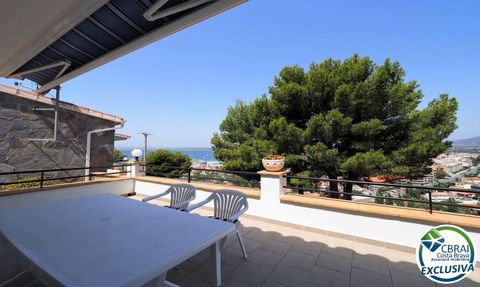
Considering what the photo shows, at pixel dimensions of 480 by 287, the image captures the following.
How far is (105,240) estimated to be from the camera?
1418mm

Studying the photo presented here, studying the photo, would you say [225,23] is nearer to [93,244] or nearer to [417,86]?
[93,244]

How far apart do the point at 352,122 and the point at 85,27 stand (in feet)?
18.3

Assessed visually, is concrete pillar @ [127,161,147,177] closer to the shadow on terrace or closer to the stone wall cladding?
the stone wall cladding

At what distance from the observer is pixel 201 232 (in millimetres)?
1549

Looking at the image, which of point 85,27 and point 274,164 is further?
point 274,164

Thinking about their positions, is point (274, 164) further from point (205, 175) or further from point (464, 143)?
point (464, 143)

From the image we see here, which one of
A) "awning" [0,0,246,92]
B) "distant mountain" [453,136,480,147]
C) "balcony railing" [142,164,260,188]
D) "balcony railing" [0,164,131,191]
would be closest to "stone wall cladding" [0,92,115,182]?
"balcony railing" [0,164,131,191]

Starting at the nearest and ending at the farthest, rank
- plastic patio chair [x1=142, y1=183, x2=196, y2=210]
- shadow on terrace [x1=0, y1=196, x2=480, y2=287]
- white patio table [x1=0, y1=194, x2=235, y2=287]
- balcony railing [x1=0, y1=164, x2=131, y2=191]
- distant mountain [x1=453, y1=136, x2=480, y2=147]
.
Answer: white patio table [x1=0, y1=194, x2=235, y2=287] < shadow on terrace [x1=0, y1=196, x2=480, y2=287] < plastic patio chair [x1=142, y1=183, x2=196, y2=210] < balcony railing [x1=0, y1=164, x2=131, y2=191] < distant mountain [x1=453, y1=136, x2=480, y2=147]

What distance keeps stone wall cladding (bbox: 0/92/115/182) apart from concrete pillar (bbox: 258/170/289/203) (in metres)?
5.55

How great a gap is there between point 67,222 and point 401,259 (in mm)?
3275

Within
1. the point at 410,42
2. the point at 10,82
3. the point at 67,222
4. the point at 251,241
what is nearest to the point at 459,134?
the point at 410,42

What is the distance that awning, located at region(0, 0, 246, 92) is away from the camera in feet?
5.89

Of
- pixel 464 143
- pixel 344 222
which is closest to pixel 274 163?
pixel 344 222

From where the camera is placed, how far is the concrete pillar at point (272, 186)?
3.44 meters
